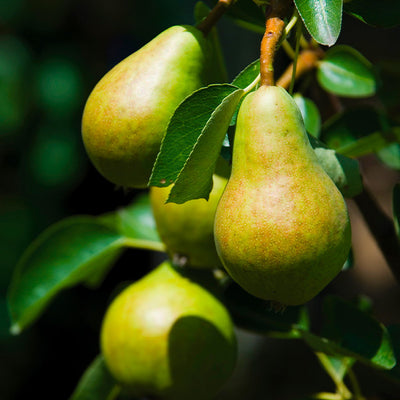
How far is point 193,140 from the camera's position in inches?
22.7

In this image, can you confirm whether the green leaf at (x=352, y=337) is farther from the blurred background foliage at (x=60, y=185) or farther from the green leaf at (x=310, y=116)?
the blurred background foliage at (x=60, y=185)

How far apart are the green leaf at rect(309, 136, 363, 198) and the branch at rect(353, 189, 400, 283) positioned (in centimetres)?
18

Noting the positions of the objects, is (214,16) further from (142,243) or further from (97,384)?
(97,384)

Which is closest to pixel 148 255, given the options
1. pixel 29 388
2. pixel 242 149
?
pixel 29 388

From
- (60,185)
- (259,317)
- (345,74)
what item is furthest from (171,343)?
(60,185)

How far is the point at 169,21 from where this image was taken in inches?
100

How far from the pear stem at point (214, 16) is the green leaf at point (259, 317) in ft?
1.14

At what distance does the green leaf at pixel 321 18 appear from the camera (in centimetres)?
58

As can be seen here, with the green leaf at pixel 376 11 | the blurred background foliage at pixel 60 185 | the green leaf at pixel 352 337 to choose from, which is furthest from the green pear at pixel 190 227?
the blurred background foliage at pixel 60 185

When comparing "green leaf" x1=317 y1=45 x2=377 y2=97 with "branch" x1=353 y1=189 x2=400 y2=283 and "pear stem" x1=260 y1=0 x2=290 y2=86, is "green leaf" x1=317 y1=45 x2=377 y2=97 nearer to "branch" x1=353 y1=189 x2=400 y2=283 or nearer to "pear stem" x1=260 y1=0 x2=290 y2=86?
"branch" x1=353 y1=189 x2=400 y2=283

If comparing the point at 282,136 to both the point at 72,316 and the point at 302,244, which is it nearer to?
the point at 302,244

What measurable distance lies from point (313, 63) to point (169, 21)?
64.6 inches

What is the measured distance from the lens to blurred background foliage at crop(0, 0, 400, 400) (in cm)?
241

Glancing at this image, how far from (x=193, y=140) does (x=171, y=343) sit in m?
0.33
